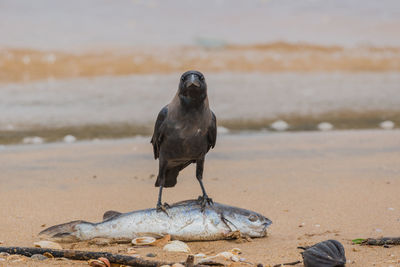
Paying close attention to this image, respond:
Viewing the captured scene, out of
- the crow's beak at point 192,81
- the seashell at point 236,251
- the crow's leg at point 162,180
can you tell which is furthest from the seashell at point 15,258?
the crow's beak at point 192,81

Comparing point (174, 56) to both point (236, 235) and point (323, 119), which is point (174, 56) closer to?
point (323, 119)

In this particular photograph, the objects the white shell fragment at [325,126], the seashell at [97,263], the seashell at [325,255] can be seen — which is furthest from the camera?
the white shell fragment at [325,126]

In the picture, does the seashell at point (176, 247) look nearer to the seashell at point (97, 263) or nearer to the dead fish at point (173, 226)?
the dead fish at point (173, 226)

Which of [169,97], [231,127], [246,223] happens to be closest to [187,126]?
[246,223]

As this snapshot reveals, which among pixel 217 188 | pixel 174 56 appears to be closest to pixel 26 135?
pixel 217 188

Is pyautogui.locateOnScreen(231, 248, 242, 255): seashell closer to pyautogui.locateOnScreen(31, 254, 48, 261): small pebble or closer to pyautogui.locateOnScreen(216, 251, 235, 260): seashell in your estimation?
pyautogui.locateOnScreen(216, 251, 235, 260): seashell

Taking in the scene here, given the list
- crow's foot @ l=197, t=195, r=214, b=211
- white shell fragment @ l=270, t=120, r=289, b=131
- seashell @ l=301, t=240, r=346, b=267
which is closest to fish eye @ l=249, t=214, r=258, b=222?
crow's foot @ l=197, t=195, r=214, b=211

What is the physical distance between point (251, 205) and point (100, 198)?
65.4 inches

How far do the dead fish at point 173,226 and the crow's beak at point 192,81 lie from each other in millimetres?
1154

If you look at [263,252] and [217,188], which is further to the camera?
[217,188]

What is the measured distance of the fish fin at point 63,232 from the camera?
4973 mm

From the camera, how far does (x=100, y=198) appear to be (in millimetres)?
6523

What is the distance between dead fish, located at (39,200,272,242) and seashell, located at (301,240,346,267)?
1.02 m

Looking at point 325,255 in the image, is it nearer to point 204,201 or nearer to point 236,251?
point 236,251
